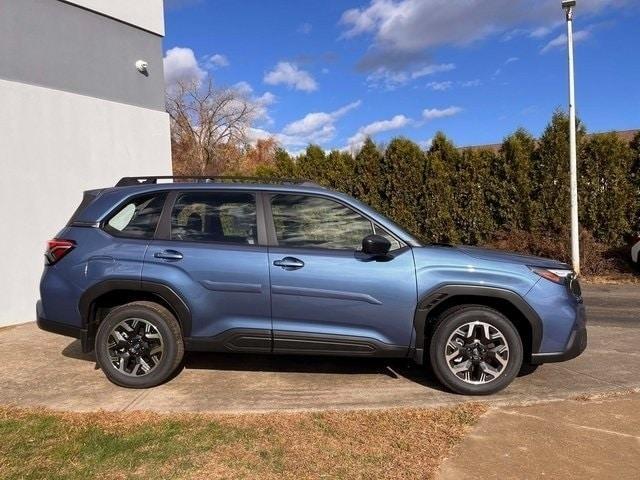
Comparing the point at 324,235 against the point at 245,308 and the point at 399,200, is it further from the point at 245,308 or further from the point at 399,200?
the point at 399,200

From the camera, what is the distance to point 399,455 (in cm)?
341

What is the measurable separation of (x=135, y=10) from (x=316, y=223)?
656 cm

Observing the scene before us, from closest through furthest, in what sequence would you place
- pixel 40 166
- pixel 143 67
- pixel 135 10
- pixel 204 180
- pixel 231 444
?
pixel 231 444, pixel 204 180, pixel 40 166, pixel 135 10, pixel 143 67

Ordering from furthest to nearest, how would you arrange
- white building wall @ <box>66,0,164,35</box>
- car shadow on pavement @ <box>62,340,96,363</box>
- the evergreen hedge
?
the evergreen hedge
white building wall @ <box>66,0,164,35</box>
car shadow on pavement @ <box>62,340,96,363</box>

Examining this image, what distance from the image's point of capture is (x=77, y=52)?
8.08 m

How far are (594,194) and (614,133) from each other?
1337mm

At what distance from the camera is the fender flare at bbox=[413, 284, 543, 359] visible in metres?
4.30

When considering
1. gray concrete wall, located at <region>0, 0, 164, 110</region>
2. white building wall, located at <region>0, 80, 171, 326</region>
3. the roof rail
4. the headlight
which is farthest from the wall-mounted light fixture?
the headlight

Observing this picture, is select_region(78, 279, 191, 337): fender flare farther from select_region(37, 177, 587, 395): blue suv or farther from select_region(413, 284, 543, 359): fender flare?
select_region(413, 284, 543, 359): fender flare

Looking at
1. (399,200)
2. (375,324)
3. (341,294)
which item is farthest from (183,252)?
(399,200)

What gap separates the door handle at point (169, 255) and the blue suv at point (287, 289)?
0.02 metres

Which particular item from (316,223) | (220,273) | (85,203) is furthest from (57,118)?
(316,223)

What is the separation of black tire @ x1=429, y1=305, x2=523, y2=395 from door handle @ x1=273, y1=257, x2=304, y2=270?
4.17 feet

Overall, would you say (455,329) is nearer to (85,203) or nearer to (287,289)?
(287,289)
